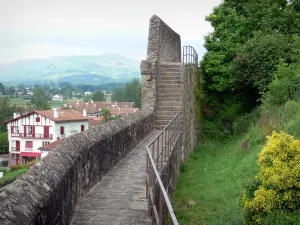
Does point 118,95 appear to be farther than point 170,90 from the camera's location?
Yes

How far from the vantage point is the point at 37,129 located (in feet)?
184

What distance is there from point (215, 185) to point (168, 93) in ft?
18.7

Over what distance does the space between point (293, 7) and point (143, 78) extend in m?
11.1

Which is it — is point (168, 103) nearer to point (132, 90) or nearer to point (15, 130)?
point (15, 130)

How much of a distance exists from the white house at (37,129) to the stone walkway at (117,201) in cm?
4616

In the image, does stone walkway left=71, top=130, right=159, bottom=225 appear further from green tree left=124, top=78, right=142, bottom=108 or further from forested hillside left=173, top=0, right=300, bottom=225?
green tree left=124, top=78, right=142, bottom=108

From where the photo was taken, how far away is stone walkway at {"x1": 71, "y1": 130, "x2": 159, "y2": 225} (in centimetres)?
627

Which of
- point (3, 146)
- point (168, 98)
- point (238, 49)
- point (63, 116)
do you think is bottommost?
point (3, 146)

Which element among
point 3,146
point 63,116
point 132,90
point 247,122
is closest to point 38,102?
point 3,146

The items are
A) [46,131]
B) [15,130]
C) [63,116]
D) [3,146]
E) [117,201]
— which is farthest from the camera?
[3,146]

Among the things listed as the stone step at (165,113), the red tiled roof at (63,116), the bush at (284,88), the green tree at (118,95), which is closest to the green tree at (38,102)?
the green tree at (118,95)

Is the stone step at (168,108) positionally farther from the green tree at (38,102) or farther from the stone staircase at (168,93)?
the green tree at (38,102)

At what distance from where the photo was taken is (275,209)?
7461 millimetres

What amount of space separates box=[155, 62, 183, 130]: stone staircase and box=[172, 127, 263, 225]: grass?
196cm
